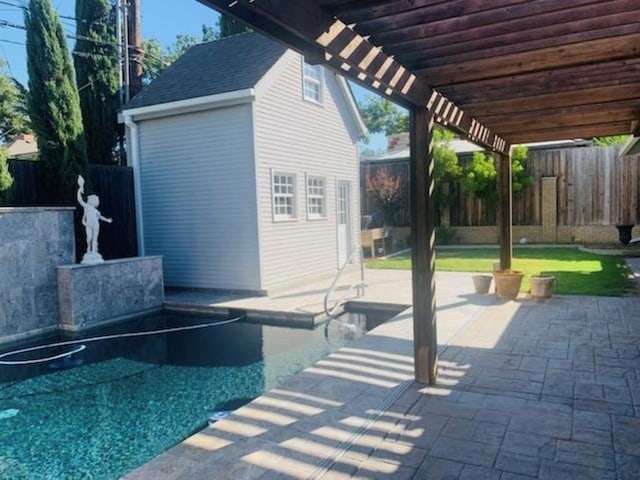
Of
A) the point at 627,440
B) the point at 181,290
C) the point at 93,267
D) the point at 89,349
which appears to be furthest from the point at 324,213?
the point at 627,440

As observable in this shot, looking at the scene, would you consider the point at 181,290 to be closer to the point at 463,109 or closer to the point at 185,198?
the point at 185,198

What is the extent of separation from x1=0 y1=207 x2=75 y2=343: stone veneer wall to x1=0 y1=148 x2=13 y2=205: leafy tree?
618mm

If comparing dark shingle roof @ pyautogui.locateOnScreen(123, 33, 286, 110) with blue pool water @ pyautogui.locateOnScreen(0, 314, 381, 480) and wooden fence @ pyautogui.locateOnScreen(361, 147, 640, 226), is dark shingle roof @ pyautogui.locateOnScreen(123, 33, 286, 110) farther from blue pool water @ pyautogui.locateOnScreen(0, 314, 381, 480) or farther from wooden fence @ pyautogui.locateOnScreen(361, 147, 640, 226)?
wooden fence @ pyautogui.locateOnScreen(361, 147, 640, 226)

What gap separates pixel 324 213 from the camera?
1079 centimetres

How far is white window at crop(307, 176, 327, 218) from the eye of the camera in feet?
33.7

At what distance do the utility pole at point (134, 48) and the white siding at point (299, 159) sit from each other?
594 cm

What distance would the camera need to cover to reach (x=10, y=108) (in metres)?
19.4

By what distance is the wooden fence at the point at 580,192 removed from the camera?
12805 mm

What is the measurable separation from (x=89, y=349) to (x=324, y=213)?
235 inches

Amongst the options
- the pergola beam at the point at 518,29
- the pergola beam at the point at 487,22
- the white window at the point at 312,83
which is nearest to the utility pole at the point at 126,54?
the white window at the point at 312,83

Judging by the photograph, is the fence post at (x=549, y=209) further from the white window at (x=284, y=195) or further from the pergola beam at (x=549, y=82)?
the pergola beam at (x=549, y=82)

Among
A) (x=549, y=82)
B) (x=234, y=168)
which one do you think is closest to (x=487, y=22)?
(x=549, y=82)

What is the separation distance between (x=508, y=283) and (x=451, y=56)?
4.58 meters

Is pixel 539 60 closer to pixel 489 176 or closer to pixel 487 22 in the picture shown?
pixel 487 22
